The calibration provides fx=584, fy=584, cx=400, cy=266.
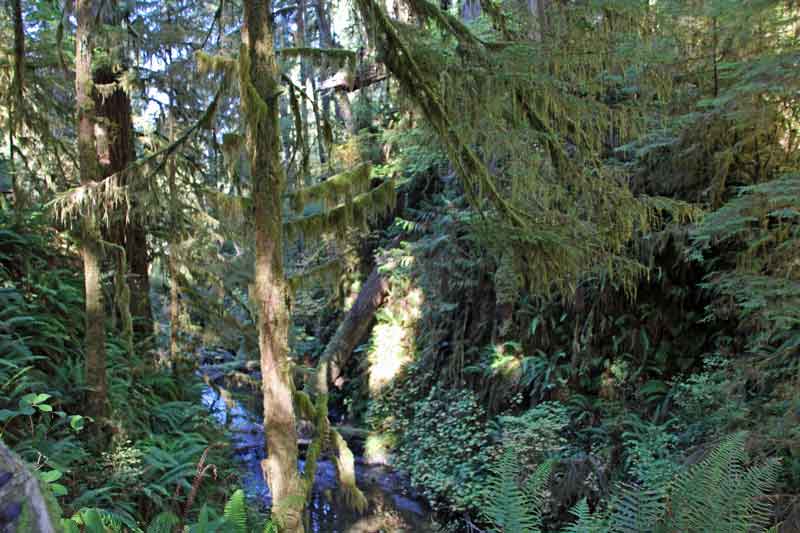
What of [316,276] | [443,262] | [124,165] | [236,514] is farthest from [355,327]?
[236,514]

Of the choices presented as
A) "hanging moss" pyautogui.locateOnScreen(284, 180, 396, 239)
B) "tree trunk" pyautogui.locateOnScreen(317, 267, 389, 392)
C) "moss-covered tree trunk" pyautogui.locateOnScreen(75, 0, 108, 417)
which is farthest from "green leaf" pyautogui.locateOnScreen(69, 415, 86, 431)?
"tree trunk" pyautogui.locateOnScreen(317, 267, 389, 392)

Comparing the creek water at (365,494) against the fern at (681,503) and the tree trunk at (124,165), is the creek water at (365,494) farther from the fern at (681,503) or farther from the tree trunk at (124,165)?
the fern at (681,503)

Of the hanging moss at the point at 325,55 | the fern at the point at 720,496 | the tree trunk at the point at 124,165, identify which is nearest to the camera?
the fern at the point at 720,496

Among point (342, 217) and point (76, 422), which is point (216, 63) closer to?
point (342, 217)

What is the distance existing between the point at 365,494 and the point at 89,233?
686cm

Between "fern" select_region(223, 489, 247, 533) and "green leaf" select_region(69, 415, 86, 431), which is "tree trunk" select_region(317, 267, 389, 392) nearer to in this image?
"green leaf" select_region(69, 415, 86, 431)

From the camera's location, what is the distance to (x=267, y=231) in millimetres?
4441

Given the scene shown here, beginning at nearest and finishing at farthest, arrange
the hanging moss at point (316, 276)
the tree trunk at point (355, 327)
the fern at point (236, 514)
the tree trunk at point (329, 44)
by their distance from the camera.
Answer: the fern at point (236, 514) < the hanging moss at point (316, 276) < the tree trunk at point (355, 327) < the tree trunk at point (329, 44)

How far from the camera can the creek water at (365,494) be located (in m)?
8.86

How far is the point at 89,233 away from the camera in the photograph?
5188mm

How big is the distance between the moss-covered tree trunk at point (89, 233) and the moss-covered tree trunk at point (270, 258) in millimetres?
1755

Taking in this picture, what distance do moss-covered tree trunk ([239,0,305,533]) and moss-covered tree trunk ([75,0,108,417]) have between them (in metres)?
1.75

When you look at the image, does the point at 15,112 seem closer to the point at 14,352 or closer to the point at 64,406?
the point at 14,352

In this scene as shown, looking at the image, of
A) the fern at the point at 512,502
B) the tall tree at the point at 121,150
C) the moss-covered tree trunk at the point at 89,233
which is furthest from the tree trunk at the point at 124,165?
the fern at the point at 512,502
